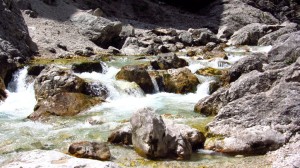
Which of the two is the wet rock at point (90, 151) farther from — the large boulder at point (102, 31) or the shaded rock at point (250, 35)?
the shaded rock at point (250, 35)

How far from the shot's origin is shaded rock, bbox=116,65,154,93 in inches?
900

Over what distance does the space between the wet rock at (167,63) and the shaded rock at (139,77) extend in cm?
364

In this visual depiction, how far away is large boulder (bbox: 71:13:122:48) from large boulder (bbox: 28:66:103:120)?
711 inches

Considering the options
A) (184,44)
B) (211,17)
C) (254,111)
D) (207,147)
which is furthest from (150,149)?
(211,17)

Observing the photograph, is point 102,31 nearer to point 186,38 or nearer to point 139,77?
point 186,38

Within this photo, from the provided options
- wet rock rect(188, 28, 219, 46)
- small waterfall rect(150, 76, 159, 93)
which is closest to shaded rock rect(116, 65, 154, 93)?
small waterfall rect(150, 76, 159, 93)

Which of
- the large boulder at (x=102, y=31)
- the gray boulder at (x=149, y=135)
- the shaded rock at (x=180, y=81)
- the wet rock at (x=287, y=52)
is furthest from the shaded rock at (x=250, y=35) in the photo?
the gray boulder at (x=149, y=135)

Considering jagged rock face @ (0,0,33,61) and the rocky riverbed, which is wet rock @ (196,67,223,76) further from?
jagged rock face @ (0,0,33,61)

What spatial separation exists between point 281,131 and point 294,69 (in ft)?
13.4

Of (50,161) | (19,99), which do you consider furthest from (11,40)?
(50,161)

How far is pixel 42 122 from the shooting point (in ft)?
53.9

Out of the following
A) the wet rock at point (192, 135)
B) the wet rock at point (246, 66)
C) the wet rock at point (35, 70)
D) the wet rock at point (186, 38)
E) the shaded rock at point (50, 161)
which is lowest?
the wet rock at point (192, 135)

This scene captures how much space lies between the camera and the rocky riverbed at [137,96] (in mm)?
11398

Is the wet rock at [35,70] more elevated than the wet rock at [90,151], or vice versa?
the wet rock at [35,70]
